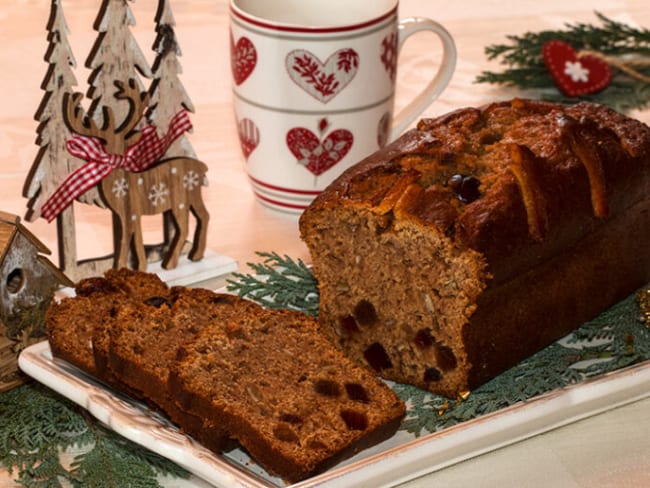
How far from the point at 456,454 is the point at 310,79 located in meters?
1.22

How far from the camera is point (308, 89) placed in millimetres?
3066

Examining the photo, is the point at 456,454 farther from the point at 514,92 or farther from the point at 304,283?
the point at 514,92

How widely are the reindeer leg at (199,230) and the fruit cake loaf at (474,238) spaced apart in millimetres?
452

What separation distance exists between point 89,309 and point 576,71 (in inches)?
78.7

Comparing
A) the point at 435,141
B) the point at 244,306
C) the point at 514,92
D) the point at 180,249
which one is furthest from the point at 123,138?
the point at 514,92

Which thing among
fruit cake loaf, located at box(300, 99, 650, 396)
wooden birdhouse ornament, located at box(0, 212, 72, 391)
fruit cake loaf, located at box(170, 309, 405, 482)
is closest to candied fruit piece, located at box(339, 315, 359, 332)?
Result: fruit cake loaf, located at box(300, 99, 650, 396)

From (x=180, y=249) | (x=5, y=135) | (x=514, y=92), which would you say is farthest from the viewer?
(x=514, y=92)

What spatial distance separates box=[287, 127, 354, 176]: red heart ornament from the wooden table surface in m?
0.18

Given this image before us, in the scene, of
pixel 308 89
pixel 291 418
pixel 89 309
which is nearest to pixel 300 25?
pixel 308 89

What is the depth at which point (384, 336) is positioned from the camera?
2.55 metres

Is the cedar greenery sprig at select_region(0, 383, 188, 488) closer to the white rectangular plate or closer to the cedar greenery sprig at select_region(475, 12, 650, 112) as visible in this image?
the white rectangular plate

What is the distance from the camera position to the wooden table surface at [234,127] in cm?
227

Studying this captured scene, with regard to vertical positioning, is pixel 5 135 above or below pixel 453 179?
below

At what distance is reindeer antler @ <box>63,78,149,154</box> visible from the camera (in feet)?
8.66
